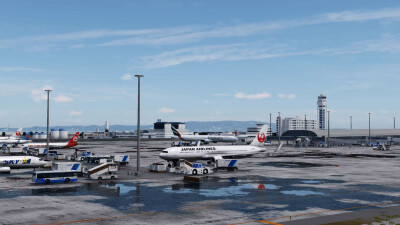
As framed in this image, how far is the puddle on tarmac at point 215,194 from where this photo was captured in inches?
1490

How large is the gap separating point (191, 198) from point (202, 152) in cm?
3757

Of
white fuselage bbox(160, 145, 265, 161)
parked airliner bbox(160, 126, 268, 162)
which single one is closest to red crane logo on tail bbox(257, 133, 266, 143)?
parked airliner bbox(160, 126, 268, 162)

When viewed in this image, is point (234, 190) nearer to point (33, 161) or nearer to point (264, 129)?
point (33, 161)

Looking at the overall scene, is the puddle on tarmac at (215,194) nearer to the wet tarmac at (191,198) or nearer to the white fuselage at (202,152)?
the wet tarmac at (191,198)

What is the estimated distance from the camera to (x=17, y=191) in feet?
152

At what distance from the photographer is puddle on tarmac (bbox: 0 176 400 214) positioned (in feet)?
124

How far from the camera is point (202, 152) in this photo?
79312mm

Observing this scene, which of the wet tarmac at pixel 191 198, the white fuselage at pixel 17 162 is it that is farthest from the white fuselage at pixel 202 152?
the white fuselage at pixel 17 162

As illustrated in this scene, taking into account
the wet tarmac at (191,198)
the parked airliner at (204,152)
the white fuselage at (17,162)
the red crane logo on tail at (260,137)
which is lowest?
the wet tarmac at (191,198)

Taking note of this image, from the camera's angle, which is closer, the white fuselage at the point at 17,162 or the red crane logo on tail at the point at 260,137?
the white fuselage at the point at 17,162

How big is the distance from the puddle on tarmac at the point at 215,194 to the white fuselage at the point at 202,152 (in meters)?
22.2

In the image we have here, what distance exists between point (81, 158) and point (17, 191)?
48064 mm

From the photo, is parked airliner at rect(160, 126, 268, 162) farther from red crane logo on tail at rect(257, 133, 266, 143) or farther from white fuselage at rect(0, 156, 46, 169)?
white fuselage at rect(0, 156, 46, 169)

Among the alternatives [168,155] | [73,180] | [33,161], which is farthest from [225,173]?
[33,161]
